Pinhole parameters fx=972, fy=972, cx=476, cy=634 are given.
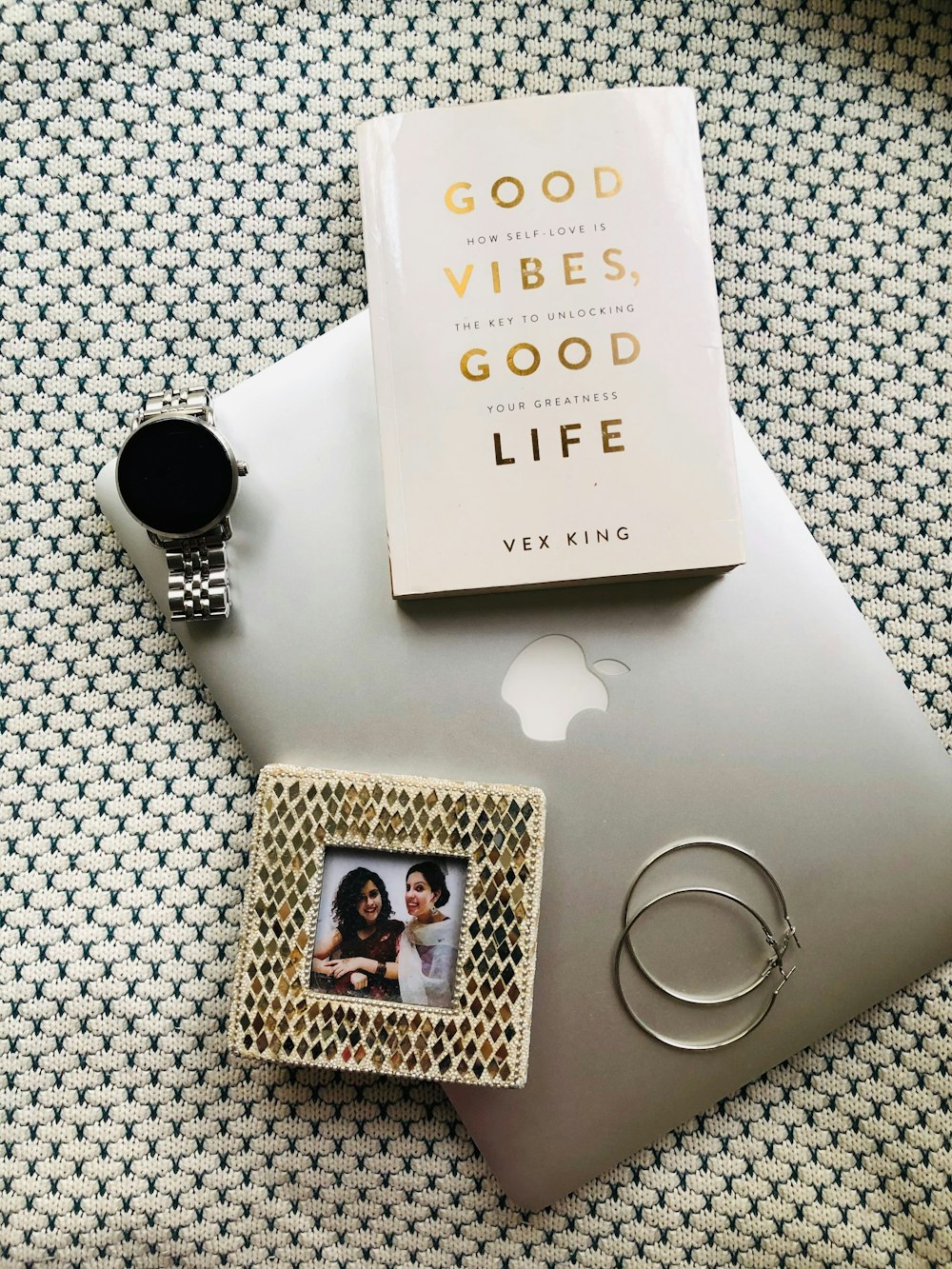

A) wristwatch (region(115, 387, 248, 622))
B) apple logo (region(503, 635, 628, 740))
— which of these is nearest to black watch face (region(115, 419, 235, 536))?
wristwatch (region(115, 387, 248, 622))

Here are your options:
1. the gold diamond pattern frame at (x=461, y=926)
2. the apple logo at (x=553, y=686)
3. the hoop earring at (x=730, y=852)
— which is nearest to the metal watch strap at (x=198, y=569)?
the gold diamond pattern frame at (x=461, y=926)

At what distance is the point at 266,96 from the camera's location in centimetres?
86

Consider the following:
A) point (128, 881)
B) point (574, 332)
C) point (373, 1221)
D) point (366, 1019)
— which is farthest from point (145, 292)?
point (373, 1221)

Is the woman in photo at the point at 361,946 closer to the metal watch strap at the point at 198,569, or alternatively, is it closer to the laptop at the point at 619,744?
the laptop at the point at 619,744

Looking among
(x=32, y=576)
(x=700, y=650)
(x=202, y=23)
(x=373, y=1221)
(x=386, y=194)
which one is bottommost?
(x=373, y=1221)

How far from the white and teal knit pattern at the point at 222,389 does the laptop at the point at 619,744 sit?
9cm

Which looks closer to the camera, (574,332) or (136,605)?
(574,332)

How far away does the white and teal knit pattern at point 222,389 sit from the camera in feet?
2.67

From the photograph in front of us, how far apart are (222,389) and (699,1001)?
0.64m

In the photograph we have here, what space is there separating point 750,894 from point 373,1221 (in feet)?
1.37

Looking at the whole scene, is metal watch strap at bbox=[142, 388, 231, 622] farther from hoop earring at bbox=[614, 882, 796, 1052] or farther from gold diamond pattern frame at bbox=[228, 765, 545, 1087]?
hoop earring at bbox=[614, 882, 796, 1052]

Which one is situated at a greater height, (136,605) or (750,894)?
(136,605)

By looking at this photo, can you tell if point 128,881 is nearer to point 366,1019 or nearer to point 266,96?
point 366,1019

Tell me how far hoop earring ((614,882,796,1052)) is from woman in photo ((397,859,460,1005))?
0.13m
